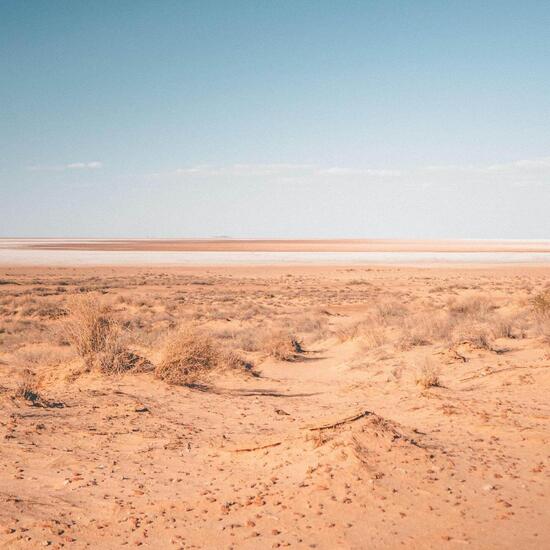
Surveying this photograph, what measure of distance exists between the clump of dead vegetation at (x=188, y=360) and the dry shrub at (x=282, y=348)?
2457 mm

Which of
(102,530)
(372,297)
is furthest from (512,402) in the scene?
(372,297)

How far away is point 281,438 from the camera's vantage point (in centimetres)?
721

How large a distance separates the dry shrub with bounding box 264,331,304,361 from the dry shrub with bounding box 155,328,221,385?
2934 mm

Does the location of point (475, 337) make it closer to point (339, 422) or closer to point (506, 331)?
point (506, 331)

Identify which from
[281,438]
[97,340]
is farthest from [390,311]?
[281,438]

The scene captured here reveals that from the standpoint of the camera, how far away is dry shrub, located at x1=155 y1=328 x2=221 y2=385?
11.2 m

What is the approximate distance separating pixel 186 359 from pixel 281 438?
469 cm

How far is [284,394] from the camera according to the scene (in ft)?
36.1

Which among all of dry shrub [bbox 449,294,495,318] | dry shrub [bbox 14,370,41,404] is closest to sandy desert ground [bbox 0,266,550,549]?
dry shrub [bbox 14,370,41,404]

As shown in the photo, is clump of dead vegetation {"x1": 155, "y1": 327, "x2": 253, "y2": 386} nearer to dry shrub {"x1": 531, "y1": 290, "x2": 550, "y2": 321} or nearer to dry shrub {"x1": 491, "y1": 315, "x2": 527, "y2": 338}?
dry shrub {"x1": 491, "y1": 315, "x2": 527, "y2": 338}

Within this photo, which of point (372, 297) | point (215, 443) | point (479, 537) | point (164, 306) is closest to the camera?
point (479, 537)

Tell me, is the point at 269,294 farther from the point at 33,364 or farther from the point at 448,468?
the point at 448,468

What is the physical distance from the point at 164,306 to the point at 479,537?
946 inches

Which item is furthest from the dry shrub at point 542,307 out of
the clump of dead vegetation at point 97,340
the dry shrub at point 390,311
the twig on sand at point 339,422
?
the clump of dead vegetation at point 97,340
